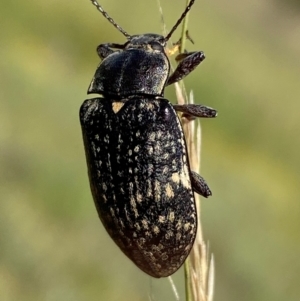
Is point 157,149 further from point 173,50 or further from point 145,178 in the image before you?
point 173,50

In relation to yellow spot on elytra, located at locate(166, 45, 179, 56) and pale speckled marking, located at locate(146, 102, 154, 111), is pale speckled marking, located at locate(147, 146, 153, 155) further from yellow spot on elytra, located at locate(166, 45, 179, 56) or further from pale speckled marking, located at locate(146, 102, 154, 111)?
yellow spot on elytra, located at locate(166, 45, 179, 56)

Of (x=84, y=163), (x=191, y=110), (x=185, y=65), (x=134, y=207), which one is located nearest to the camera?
(x=134, y=207)

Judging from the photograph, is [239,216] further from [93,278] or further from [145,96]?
[145,96]

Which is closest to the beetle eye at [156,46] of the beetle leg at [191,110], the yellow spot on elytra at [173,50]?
the yellow spot on elytra at [173,50]

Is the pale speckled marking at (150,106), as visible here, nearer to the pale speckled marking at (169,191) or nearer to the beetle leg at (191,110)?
the beetle leg at (191,110)

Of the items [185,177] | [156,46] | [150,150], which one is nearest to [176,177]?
[185,177]

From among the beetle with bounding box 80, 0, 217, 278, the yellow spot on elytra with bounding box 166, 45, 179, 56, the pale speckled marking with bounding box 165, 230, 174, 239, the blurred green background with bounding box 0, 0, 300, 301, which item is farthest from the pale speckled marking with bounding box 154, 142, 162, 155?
the blurred green background with bounding box 0, 0, 300, 301
